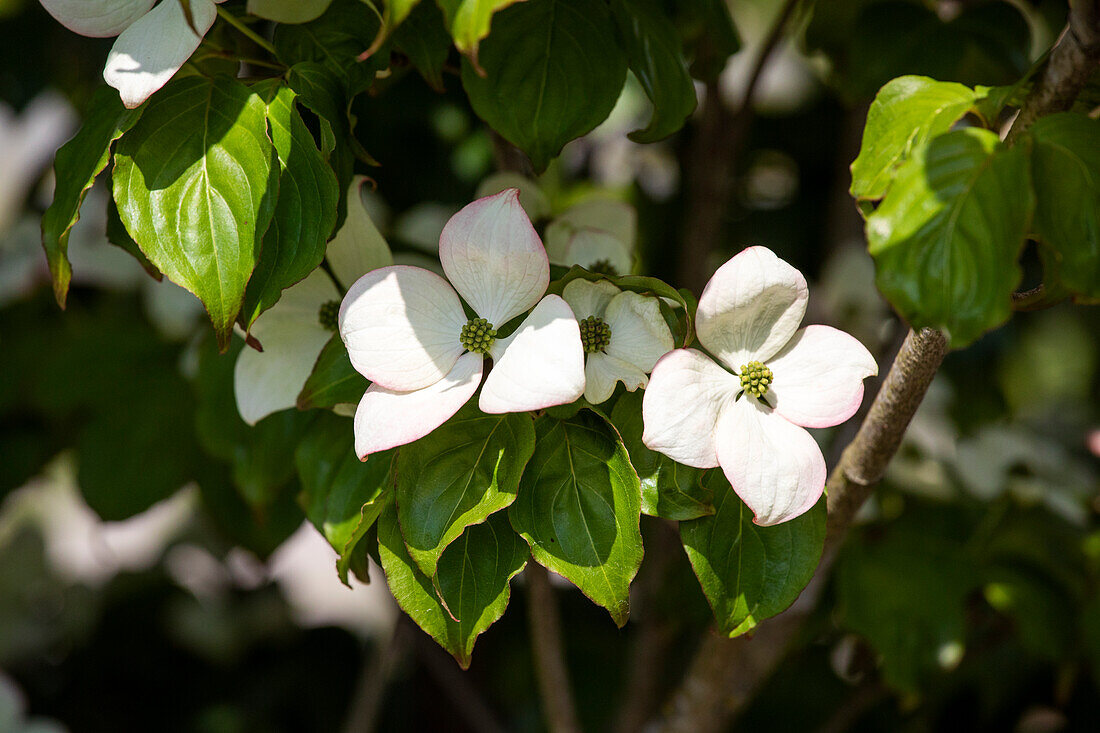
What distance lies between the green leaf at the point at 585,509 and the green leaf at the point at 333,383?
0.10 metres

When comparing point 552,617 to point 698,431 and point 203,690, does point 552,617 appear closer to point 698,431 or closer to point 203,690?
point 698,431

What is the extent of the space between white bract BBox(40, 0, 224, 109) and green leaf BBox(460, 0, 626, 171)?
14 centimetres

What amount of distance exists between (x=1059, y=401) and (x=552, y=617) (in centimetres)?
98

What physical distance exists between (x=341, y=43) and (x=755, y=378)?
26 cm

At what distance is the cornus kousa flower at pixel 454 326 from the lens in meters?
0.38

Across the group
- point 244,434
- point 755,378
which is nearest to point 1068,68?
point 755,378

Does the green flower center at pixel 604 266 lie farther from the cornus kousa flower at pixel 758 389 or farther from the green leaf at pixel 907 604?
the green leaf at pixel 907 604

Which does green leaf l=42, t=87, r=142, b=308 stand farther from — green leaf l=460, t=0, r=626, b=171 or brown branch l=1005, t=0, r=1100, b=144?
brown branch l=1005, t=0, r=1100, b=144

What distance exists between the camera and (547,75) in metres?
0.46

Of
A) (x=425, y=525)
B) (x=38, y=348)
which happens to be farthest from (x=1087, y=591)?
(x=38, y=348)

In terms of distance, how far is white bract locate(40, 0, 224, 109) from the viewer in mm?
389

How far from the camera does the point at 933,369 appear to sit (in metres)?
0.41

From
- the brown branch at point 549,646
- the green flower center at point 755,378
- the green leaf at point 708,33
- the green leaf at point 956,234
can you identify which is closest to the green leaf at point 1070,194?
the green leaf at point 956,234

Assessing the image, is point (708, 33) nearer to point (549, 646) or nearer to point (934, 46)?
point (934, 46)
